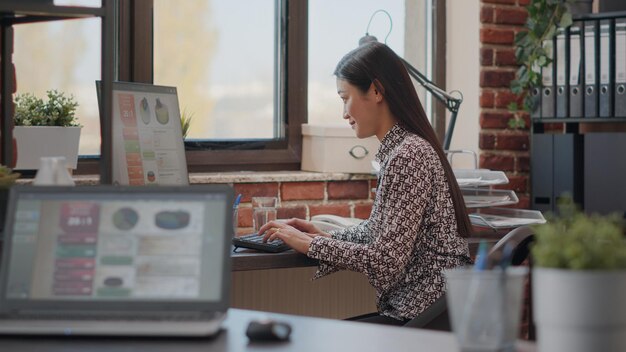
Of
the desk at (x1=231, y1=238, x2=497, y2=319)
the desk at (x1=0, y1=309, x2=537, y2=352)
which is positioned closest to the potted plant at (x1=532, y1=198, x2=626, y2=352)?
the desk at (x1=0, y1=309, x2=537, y2=352)

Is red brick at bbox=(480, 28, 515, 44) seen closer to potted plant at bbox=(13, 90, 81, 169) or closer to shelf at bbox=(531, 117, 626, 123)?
shelf at bbox=(531, 117, 626, 123)

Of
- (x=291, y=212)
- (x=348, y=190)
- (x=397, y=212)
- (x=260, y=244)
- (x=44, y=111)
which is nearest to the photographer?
(x=397, y=212)

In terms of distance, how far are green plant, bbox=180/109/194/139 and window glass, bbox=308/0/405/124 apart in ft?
1.54

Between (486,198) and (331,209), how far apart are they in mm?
617

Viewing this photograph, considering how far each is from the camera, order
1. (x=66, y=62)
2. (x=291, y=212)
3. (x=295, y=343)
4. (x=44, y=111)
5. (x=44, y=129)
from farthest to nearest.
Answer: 1. (x=291, y=212)
2. (x=66, y=62)
3. (x=44, y=111)
4. (x=44, y=129)
5. (x=295, y=343)

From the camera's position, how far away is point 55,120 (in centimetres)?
284

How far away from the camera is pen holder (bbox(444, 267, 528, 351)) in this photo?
1.17m

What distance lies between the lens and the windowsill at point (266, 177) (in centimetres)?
324

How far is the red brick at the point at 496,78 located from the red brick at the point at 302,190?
0.75 meters

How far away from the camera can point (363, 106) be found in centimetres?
253

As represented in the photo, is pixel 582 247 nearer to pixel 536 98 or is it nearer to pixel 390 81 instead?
pixel 390 81

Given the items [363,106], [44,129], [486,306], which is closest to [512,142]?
[363,106]

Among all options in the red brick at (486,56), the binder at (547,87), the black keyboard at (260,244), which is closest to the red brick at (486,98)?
the red brick at (486,56)

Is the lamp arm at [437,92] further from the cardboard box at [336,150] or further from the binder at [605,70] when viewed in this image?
the binder at [605,70]
